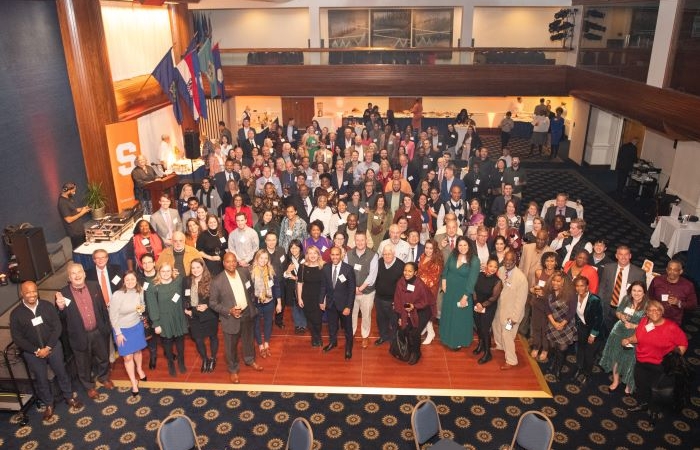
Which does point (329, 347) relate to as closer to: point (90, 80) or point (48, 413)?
point (48, 413)

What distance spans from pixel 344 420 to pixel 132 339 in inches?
100

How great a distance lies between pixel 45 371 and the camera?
18.9 feet

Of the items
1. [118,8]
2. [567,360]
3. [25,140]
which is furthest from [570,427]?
[118,8]

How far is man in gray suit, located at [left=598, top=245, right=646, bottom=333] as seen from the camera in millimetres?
6324

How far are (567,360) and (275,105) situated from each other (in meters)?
16.9

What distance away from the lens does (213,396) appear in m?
6.24

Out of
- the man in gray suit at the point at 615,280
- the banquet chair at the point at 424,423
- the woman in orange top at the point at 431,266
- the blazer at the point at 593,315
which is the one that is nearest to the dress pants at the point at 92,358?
the banquet chair at the point at 424,423

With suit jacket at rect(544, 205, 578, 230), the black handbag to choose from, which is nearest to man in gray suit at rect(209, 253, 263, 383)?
the black handbag

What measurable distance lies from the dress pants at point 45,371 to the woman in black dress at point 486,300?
4803mm

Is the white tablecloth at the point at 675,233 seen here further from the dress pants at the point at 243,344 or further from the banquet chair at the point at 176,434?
the banquet chair at the point at 176,434

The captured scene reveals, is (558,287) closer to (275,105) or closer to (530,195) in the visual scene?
(530,195)

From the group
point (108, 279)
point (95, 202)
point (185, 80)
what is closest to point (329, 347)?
point (108, 279)

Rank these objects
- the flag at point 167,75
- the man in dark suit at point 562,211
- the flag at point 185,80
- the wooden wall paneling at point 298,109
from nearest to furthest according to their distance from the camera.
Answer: the man in dark suit at point 562,211 < the flag at point 167,75 < the flag at point 185,80 < the wooden wall paneling at point 298,109

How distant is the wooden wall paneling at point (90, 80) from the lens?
9.09 meters
